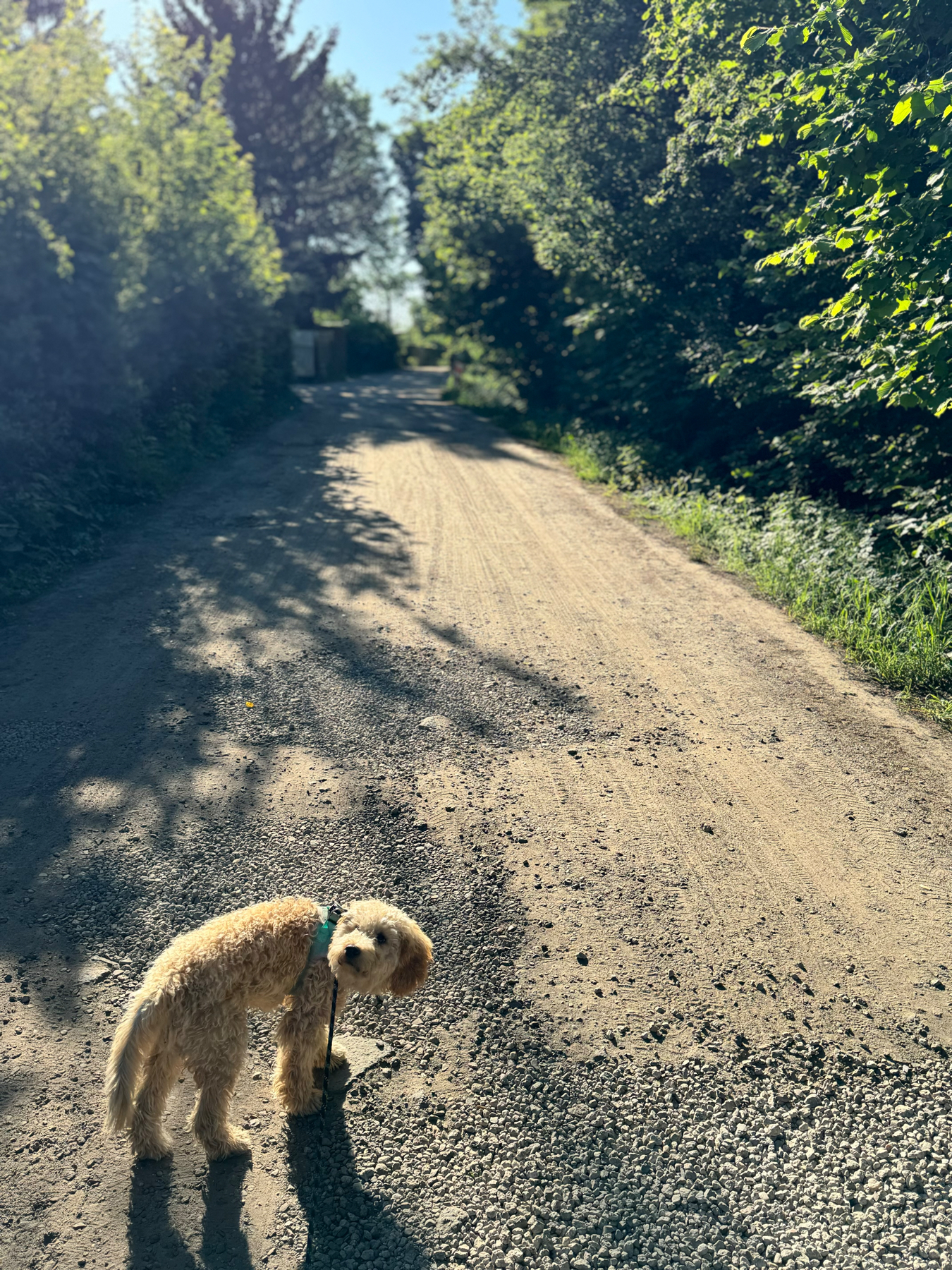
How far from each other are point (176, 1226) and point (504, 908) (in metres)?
1.89

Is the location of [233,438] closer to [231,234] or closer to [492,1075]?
[231,234]

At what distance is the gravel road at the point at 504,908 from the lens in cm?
275

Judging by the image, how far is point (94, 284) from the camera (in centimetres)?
1080

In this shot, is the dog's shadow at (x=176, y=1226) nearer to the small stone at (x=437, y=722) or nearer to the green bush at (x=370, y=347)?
the small stone at (x=437, y=722)

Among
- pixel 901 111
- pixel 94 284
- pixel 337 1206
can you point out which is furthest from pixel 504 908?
pixel 94 284

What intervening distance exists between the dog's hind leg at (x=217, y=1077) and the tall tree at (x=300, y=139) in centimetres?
3111

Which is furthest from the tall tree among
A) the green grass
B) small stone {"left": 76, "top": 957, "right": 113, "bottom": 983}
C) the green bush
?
small stone {"left": 76, "top": 957, "right": 113, "bottom": 983}

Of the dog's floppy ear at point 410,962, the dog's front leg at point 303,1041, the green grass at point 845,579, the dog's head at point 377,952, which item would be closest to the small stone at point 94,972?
the dog's front leg at point 303,1041

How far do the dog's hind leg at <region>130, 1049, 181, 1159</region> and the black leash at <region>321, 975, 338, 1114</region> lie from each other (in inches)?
21.5

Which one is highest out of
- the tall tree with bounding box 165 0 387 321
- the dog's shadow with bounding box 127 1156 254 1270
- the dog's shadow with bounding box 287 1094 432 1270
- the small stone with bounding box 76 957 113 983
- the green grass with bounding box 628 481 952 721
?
the tall tree with bounding box 165 0 387 321

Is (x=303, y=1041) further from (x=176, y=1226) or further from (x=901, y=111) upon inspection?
(x=901, y=111)

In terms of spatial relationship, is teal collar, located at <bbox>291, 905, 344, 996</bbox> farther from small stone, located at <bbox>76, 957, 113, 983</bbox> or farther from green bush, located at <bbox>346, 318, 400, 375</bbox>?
green bush, located at <bbox>346, 318, 400, 375</bbox>

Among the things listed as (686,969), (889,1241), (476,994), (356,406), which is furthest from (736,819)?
(356,406)

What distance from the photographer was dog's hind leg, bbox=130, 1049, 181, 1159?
2832mm
